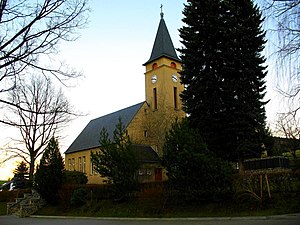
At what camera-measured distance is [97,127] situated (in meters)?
50.3

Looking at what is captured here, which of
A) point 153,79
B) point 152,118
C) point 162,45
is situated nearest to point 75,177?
point 152,118

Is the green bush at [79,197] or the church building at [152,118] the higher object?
the church building at [152,118]

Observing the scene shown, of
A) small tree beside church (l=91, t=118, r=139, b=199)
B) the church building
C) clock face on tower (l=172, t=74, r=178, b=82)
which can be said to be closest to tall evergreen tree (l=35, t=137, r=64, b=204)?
small tree beside church (l=91, t=118, r=139, b=199)

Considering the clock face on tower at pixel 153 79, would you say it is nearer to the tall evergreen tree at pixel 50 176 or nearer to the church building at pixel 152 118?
the church building at pixel 152 118

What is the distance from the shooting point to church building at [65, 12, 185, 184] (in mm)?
37281

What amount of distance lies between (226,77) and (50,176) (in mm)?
14333

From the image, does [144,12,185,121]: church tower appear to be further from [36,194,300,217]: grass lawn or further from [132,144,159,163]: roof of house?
[36,194,300,217]: grass lawn

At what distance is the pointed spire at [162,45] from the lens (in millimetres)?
45375

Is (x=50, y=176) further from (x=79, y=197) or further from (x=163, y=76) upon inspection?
(x=163, y=76)

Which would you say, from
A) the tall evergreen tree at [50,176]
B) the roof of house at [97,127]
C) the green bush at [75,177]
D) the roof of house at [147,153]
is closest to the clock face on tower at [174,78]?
the roof of house at [97,127]

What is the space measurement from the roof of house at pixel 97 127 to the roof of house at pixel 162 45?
24.4ft

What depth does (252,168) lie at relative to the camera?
1026 inches

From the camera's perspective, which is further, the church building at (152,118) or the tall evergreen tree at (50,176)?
the church building at (152,118)

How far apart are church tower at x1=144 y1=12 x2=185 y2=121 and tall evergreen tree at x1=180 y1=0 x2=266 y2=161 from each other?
57.0ft
